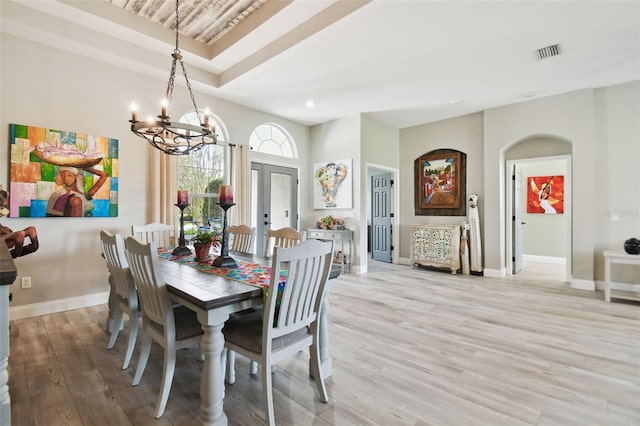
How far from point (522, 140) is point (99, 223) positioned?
6.63 meters

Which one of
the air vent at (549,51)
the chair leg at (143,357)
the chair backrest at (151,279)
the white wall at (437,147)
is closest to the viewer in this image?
the chair backrest at (151,279)

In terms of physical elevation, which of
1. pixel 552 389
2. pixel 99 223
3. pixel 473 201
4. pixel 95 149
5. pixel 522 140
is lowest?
pixel 552 389

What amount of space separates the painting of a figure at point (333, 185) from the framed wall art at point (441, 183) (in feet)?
5.79

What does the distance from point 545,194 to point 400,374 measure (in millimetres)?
6693

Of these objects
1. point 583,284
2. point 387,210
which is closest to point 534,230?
point 583,284

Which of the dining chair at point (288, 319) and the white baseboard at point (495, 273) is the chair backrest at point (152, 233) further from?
the white baseboard at point (495, 273)

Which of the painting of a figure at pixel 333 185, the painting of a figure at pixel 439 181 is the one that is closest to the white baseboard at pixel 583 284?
the painting of a figure at pixel 439 181

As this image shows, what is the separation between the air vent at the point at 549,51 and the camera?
329 cm

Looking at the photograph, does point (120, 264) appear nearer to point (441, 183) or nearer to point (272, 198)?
point (272, 198)

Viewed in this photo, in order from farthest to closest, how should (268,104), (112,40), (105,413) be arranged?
(268,104)
(112,40)
(105,413)

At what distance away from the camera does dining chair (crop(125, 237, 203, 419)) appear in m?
1.66

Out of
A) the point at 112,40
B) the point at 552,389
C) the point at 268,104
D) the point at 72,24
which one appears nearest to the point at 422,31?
the point at 268,104

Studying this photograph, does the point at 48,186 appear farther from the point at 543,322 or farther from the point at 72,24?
the point at 543,322

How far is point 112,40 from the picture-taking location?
3414mm
